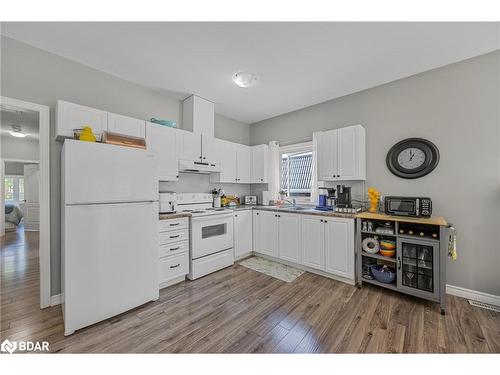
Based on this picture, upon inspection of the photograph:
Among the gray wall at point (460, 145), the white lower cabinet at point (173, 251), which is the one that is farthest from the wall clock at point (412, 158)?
the white lower cabinet at point (173, 251)

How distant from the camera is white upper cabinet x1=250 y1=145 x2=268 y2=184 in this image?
3.95m

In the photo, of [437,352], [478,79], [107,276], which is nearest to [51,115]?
[107,276]

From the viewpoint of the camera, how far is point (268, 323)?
5.93ft

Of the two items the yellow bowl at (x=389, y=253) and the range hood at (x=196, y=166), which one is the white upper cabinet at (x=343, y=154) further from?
the range hood at (x=196, y=166)

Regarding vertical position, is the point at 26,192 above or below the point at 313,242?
above

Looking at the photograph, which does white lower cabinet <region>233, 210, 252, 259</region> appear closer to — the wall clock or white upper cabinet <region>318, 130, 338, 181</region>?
white upper cabinet <region>318, 130, 338, 181</region>

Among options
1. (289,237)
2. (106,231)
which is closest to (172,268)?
(106,231)

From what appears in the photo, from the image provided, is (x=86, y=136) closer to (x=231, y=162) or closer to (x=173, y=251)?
(x=173, y=251)

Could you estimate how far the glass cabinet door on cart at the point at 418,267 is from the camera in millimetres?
1986

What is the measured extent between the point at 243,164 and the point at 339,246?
231 cm

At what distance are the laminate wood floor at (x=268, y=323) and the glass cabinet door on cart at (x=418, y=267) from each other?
0.17 meters

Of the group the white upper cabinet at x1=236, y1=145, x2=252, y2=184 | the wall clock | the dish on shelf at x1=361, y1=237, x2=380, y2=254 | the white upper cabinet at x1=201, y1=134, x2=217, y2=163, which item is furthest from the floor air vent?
the white upper cabinet at x1=201, y1=134, x2=217, y2=163

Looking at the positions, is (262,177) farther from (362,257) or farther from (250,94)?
(362,257)

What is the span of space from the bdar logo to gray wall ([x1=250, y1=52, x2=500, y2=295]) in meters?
4.14
